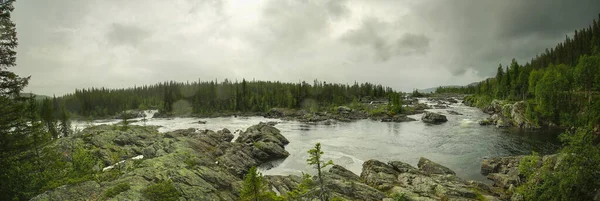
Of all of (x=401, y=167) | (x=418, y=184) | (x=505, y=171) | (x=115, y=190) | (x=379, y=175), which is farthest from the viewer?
(x=401, y=167)

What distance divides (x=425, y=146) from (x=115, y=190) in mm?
56675

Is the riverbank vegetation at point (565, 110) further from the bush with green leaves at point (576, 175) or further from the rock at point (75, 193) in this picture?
the rock at point (75, 193)

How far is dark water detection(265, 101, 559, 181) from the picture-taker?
45.5 metres

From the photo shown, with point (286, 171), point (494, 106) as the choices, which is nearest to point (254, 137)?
point (286, 171)

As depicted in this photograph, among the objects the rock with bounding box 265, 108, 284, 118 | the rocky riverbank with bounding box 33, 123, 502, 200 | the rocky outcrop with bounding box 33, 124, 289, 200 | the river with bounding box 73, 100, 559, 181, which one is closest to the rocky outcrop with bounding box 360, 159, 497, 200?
the rocky riverbank with bounding box 33, 123, 502, 200

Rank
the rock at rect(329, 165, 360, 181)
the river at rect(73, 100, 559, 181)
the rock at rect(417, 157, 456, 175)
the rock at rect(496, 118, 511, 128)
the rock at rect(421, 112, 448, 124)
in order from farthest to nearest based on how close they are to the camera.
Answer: the rock at rect(421, 112, 448, 124)
the rock at rect(496, 118, 511, 128)
the river at rect(73, 100, 559, 181)
the rock at rect(417, 157, 456, 175)
the rock at rect(329, 165, 360, 181)

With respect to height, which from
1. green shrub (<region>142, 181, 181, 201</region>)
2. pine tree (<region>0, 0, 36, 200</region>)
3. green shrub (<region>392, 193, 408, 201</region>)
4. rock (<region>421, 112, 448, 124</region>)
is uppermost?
pine tree (<region>0, 0, 36, 200</region>)

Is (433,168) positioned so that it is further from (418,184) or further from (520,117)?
(520,117)

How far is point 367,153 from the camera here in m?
53.1

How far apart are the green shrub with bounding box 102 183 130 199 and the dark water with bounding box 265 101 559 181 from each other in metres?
25.3

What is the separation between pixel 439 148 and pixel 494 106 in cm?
7083

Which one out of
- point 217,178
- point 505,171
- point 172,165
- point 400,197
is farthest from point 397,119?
point 172,165

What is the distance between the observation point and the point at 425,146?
57.0 m

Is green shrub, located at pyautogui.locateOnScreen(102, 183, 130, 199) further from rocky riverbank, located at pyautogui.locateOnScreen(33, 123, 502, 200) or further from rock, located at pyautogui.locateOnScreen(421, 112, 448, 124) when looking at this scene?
rock, located at pyautogui.locateOnScreen(421, 112, 448, 124)
